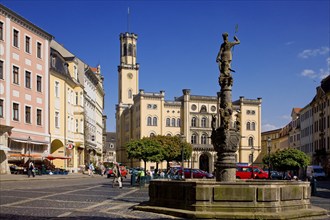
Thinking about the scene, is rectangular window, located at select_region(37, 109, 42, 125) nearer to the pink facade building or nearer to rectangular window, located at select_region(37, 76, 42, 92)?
the pink facade building

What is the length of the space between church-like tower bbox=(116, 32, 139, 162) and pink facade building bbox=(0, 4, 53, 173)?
7534cm

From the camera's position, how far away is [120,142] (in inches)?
5251

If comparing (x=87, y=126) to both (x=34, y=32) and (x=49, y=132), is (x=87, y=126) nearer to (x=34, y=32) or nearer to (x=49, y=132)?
(x=49, y=132)

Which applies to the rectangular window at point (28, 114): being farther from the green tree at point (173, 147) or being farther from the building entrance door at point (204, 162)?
the building entrance door at point (204, 162)

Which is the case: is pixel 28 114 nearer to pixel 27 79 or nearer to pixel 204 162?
pixel 27 79

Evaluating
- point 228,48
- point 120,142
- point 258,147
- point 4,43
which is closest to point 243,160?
point 258,147

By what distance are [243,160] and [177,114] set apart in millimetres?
17904

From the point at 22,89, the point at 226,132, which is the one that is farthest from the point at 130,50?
the point at 226,132

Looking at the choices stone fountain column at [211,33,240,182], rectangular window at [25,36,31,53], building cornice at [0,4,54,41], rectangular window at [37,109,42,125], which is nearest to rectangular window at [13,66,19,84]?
rectangular window at [25,36,31,53]

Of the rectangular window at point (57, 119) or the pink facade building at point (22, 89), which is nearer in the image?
the pink facade building at point (22, 89)

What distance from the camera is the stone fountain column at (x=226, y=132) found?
56.5ft

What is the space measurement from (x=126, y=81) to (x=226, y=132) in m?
111

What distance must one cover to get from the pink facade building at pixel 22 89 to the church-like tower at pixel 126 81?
247ft

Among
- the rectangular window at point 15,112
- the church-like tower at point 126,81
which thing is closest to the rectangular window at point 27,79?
the rectangular window at point 15,112
